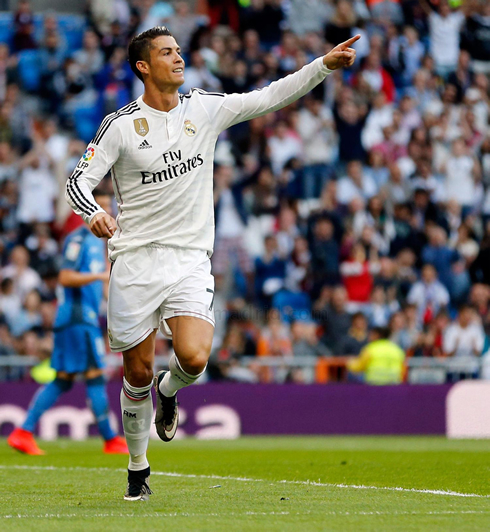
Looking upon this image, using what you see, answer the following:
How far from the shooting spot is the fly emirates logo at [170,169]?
256 inches

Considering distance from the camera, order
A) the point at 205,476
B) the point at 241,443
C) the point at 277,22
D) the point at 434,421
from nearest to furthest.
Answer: the point at 205,476
the point at 241,443
the point at 434,421
the point at 277,22

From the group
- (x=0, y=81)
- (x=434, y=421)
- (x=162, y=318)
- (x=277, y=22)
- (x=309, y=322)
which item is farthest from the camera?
(x=277, y=22)

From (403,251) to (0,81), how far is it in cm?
701

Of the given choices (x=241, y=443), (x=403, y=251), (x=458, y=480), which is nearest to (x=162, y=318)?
(x=458, y=480)

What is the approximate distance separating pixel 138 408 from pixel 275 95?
2.03m

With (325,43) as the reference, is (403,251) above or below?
below

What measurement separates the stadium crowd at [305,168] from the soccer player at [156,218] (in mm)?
8449

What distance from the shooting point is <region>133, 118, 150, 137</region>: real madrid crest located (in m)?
6.52

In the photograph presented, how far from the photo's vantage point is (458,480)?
7.70 metres

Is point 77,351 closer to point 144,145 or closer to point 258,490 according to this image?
point 258,490

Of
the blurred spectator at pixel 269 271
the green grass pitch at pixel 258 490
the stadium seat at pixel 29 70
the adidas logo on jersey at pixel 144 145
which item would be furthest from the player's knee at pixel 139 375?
the stadium seat at pixel 29 70

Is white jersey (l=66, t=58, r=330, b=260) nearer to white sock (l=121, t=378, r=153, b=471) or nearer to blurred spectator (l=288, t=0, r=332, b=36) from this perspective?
white sock (l=121, t=378, r=153, b=471)

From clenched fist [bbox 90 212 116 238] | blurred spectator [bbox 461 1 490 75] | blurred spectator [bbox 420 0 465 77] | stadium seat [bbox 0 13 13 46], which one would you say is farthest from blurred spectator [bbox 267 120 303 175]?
clenched fist [bbox 90 212 116 238]

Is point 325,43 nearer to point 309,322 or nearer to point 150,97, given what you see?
point 309,322
